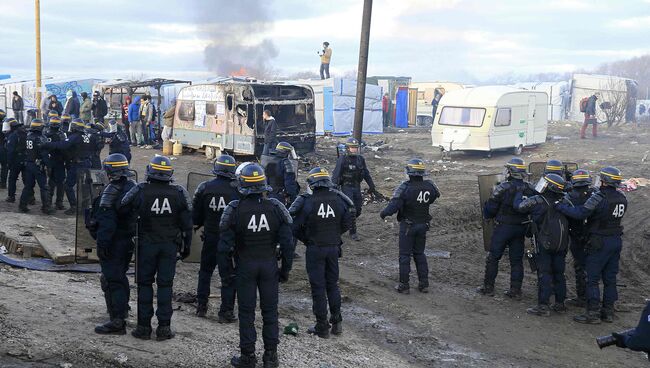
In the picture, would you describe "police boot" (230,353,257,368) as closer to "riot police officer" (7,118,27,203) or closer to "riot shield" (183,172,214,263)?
"riot shield" (183,172,214,263)

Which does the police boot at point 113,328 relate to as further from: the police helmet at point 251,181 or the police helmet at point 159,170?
the police helmet at point 251,181

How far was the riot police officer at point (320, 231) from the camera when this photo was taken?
8164 mm

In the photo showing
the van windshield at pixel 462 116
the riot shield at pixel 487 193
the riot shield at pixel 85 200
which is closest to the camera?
the riot shield at pixel 85 200

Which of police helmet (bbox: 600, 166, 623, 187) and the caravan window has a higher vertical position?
the caravan window

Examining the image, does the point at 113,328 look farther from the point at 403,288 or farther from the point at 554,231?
the point at 554,231

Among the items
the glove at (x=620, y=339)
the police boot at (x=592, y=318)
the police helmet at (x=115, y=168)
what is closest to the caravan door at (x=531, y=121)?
the police boot at (x=592, y=318)

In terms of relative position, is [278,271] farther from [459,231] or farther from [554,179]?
[459,231]

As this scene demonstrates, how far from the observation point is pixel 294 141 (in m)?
21.6

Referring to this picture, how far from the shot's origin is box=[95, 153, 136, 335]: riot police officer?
7199mm

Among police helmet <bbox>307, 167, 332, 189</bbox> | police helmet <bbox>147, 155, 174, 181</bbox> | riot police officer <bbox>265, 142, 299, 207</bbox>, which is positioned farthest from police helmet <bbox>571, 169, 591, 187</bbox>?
police helmet <bbox>147, 155, 174, 181</bbox>

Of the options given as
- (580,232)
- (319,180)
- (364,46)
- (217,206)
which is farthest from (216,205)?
(364,46)

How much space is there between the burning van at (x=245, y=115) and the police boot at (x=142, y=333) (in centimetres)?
1374

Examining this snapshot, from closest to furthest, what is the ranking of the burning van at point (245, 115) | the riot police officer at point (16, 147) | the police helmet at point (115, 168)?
the police helmet at point (115, 168) < the riot police officer at point (16, 147) < the burning van at point (245, 115)

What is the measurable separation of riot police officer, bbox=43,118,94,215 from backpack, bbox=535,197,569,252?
8834 millimetres
